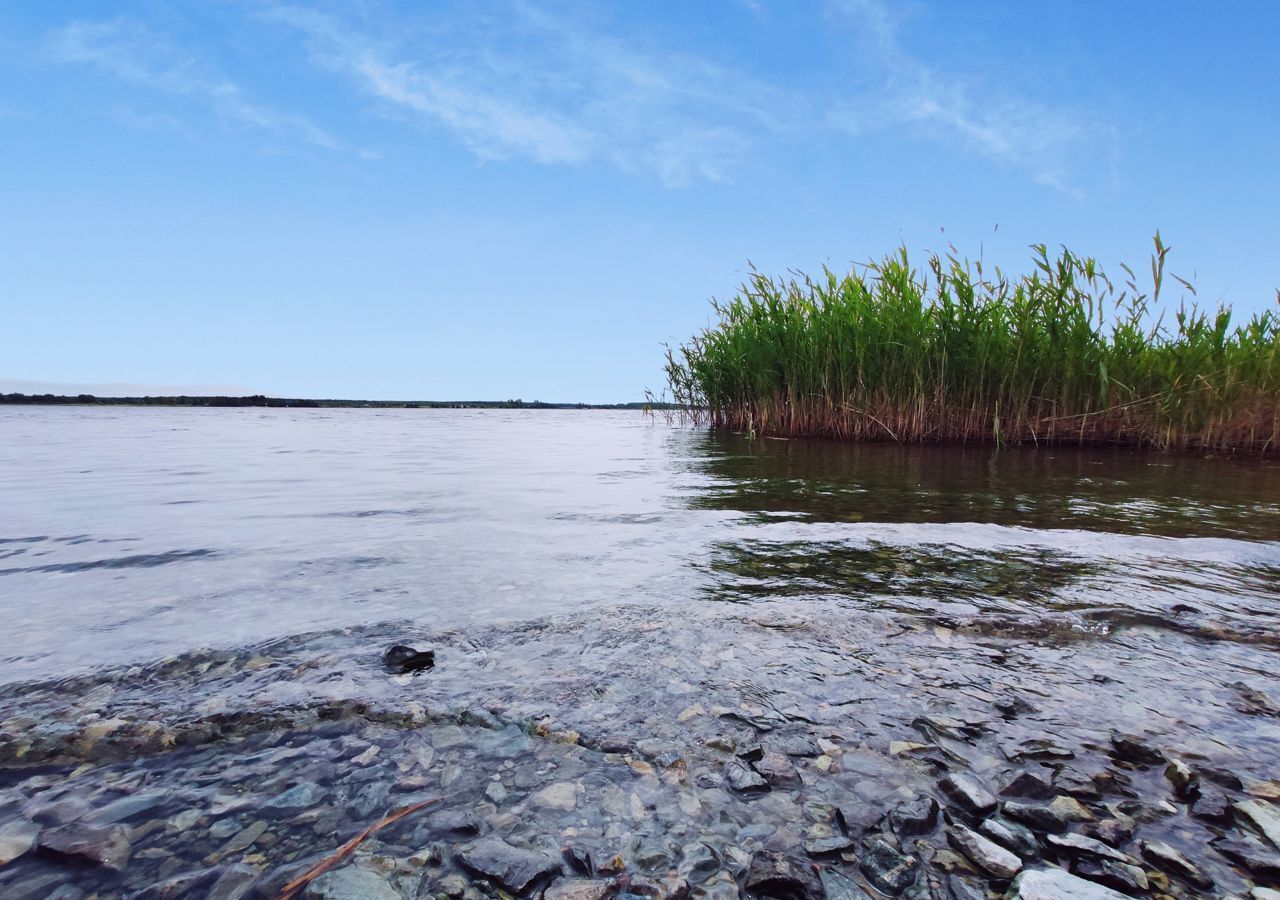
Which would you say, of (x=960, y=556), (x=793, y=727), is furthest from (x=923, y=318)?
(x=793, y=727)

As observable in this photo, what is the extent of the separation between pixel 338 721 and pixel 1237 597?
2.91m

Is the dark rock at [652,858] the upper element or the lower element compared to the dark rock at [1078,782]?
lower

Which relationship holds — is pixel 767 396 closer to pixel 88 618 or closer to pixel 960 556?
pixel 960 556

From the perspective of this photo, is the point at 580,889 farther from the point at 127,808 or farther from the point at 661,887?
the point at 127,808

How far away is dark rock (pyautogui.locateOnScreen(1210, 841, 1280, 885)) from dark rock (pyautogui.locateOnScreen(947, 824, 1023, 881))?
34 centimetres

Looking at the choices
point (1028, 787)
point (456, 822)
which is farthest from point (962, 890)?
point (456, 822)

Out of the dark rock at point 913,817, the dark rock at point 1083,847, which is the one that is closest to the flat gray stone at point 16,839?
the dark rock at point 913,817

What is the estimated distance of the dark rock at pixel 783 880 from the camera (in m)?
0.96

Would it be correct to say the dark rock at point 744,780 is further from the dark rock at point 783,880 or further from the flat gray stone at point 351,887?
the flat gray stone at point 351,887

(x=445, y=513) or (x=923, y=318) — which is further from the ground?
(x=923, y=318)

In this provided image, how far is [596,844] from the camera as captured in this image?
1050 mm

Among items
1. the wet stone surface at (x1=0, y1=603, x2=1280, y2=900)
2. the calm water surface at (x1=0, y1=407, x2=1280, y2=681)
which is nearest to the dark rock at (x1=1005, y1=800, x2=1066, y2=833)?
the wet stone surface at (x1=0, y1=603, x2=1280, y2=900)

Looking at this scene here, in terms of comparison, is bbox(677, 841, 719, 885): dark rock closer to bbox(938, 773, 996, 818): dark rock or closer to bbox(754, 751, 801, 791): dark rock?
bbox(754, 751, 801, 791): dark rock

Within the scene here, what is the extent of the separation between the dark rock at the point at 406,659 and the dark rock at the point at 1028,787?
133cm
